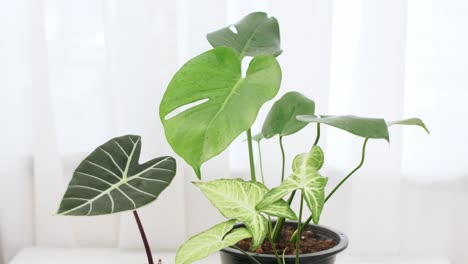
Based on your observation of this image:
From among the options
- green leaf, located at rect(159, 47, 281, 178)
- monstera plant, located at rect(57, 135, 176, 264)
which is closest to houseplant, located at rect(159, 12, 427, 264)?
green leaf, located at rect(159, 47, 281, 178)

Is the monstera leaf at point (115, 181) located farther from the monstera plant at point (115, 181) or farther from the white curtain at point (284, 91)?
the white curtain at point (284, 91)

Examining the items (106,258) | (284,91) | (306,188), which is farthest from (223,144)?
(106,258)

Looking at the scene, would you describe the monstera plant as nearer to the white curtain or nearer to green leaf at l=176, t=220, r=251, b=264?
green leaf at l=176, t=220, r=251, b=264

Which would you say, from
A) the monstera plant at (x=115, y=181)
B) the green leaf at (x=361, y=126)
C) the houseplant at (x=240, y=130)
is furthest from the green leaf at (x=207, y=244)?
the green leaf at (x=361, y=126)

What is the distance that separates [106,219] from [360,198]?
23.1 inches

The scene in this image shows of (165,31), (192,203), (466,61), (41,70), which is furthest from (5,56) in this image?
(466,61)

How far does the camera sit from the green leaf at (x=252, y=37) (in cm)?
117

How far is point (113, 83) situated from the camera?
4.99 feet

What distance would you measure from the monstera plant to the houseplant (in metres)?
0.11

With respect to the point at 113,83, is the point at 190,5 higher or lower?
higher

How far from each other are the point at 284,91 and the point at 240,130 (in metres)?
0.60

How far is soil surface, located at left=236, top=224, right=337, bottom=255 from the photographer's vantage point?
116 centimetres

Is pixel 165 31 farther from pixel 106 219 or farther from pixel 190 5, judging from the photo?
pixel 106 219

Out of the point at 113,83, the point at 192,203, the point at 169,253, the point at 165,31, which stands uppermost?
the point at 165,31
